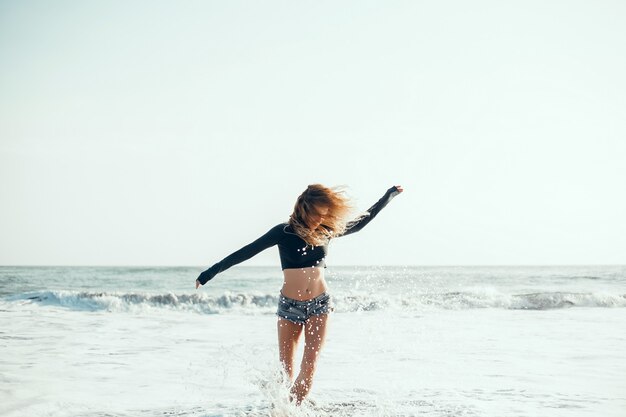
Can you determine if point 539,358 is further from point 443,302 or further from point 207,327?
point 443,302

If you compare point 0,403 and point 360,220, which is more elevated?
point 360,220

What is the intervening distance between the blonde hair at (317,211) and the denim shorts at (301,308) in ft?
1.78

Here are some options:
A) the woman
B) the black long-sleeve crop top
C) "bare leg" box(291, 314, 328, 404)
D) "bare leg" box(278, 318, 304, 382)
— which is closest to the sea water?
"bare leg" box(291, 314, 328, 404)

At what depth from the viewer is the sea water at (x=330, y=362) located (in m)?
5.89

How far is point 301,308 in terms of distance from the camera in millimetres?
4809

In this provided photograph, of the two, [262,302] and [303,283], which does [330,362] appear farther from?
[262,302]

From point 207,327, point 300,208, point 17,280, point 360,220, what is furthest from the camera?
point 17,280

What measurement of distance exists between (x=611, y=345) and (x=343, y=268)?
44859mm

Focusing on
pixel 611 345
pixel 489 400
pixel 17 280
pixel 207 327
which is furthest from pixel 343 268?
pixel 489 400

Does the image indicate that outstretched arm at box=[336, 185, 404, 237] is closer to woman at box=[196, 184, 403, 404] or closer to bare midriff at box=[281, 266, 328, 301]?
woman at box=[196, 184, 403, 404]

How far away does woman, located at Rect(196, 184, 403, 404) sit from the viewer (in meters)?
4.68

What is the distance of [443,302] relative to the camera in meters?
19.4

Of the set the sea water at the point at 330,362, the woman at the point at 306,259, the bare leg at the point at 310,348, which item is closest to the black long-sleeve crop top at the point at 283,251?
the woman at the point at 306,259

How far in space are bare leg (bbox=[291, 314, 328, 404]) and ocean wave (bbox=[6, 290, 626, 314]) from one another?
40.4ft
